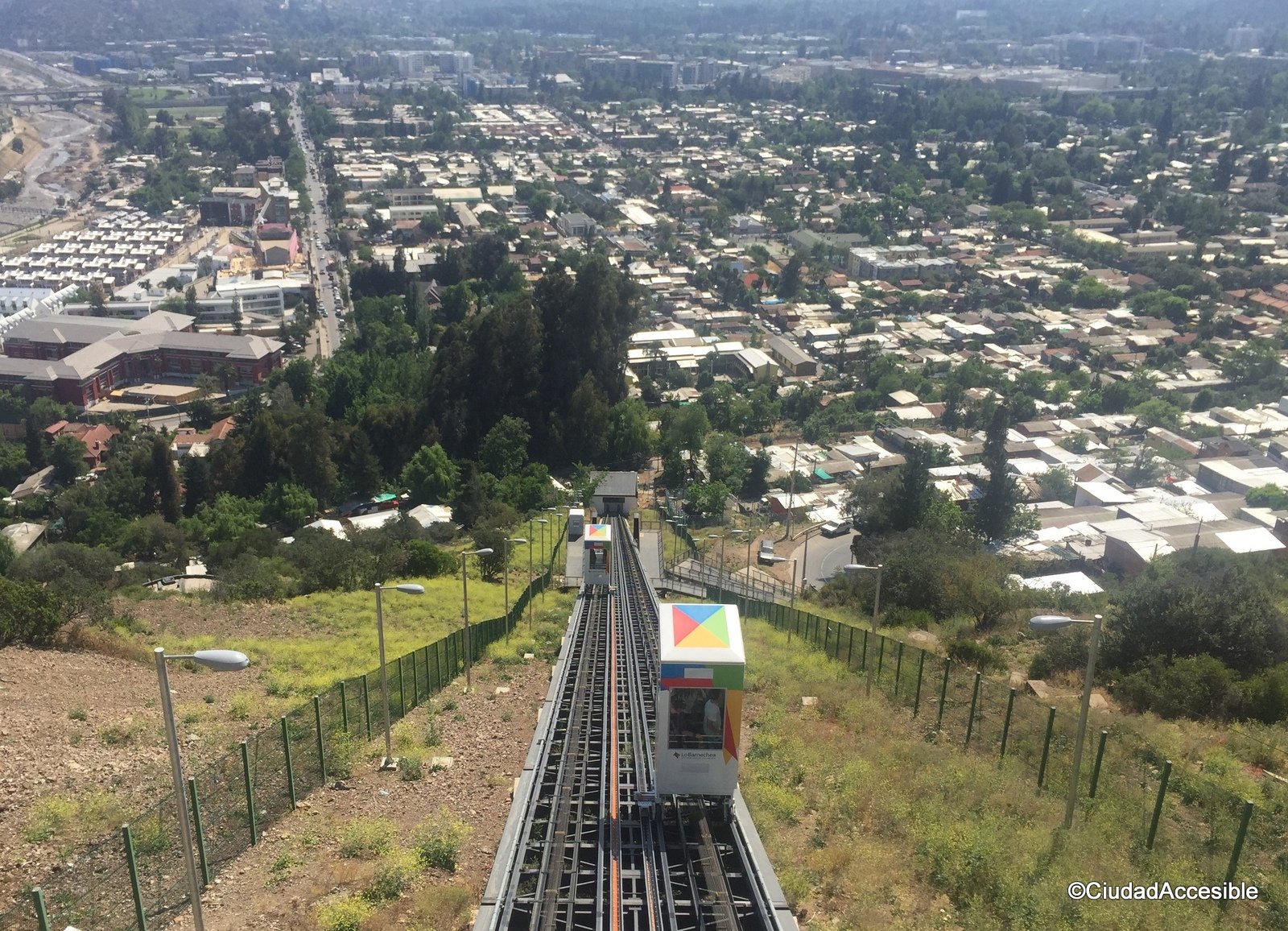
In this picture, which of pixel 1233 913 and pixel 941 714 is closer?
pixel 1233 913

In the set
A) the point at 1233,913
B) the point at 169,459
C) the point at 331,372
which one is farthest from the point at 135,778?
the point at 331,372

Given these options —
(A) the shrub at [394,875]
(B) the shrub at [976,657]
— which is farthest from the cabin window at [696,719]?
(B) the shrub at [976,657]

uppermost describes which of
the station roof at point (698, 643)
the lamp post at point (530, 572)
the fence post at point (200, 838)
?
the station roof at point (698, 643)

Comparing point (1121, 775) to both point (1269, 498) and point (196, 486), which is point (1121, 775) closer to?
point (1269, 498)

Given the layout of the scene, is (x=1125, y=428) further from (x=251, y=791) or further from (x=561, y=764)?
(x=251, y=791)

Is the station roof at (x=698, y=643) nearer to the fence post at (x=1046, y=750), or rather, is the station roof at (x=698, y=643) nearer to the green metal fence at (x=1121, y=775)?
the fence post at (x=1046, y=750)

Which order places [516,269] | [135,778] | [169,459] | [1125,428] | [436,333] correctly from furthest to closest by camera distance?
1. [516,269]
2. [436,333]
3. [1125,428]
4. [169,459]
5. [135,778]
